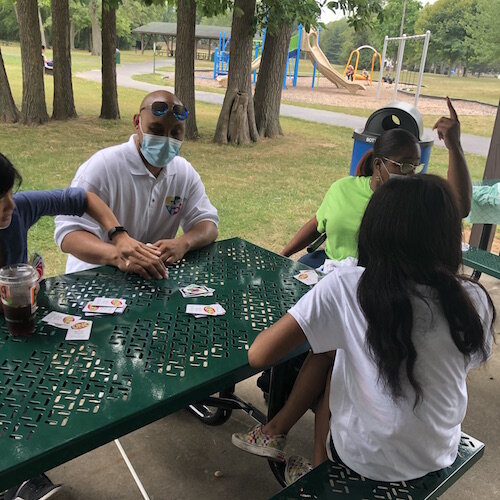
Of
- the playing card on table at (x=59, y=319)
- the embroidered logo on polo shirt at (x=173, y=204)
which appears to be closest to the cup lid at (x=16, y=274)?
the playing card on table at (x=59, y=319)

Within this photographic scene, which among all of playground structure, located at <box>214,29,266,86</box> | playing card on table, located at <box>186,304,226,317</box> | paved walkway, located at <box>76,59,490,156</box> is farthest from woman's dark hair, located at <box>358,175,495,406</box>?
playground structure, located at <box>214,29,266,86</box>

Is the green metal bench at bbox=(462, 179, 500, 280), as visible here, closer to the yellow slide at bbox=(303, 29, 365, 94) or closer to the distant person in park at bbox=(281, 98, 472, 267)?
the distant person in park at bbox=(281, 98, 472, 267)

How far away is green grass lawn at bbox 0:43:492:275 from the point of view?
18.6 feet

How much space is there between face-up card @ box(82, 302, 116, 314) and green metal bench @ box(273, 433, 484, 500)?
78cm

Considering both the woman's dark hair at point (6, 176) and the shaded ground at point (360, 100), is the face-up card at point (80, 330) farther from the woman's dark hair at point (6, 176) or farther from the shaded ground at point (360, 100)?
→ the shaded ground at point (360, 100)

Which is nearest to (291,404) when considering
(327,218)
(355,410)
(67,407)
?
(355,410)

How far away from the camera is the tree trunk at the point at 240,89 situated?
911cm

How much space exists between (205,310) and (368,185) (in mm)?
1297

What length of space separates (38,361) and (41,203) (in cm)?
82

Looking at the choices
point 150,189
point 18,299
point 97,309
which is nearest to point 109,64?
point 150,189

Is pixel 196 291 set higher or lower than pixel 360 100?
higher

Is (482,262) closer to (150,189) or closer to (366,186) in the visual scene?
(366,186)

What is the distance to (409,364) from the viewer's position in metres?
1.35

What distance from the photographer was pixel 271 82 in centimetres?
1048
